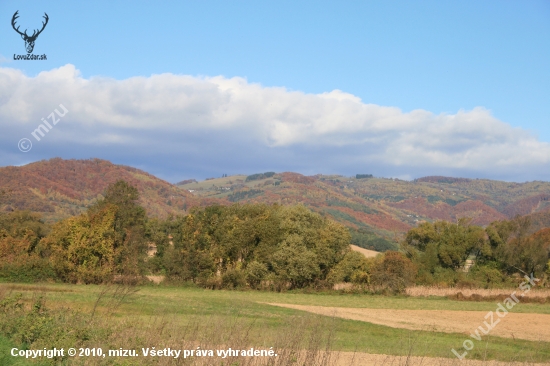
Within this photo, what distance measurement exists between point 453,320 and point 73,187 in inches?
5707

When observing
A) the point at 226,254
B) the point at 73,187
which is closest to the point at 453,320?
the point at 226,254

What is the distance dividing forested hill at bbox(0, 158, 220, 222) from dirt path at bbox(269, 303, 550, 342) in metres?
86.2

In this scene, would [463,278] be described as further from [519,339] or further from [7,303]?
[7,303]

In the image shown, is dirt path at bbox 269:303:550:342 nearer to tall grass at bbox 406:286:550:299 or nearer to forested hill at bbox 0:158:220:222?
tall grass at bbox 406:286:550:299

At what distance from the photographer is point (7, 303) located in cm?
1585

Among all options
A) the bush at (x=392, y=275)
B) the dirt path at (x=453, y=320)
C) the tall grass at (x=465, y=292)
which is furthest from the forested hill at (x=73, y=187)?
the dirt path at (x=453, y=320)

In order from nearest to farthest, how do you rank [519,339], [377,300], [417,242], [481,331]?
[519,339] → [481,331] → [377,300] → [417,242]

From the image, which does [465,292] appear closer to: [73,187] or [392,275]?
[392,275]

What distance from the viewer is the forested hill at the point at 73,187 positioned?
124550 mm

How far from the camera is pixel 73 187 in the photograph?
527 feet

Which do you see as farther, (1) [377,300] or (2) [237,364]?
(1) [377,300]

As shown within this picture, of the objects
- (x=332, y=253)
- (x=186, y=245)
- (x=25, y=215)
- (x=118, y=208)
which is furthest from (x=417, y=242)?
(x=25, y=215)

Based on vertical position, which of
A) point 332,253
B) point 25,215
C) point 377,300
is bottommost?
point 377,300

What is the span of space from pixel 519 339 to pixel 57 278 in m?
43.3
